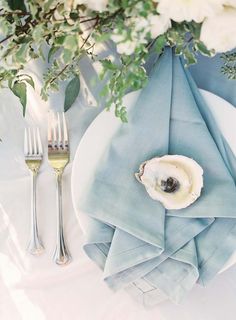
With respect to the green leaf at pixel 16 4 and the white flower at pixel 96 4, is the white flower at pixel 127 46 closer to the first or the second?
the white flower at pixel 96 4

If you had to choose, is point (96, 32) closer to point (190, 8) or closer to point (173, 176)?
point (190, 8)

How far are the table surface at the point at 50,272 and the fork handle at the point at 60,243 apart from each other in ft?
0.04

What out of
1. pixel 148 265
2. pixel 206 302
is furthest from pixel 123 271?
pixel 206 302

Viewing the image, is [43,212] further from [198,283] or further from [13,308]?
[198,283]

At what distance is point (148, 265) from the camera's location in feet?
2.67

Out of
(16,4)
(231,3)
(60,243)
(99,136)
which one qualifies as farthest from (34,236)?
(231,3)

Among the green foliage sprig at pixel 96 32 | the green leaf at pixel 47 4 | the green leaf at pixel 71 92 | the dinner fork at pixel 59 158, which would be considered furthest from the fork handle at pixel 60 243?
the green leaf at pixel 47 4

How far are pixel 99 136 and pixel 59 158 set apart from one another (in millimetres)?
87

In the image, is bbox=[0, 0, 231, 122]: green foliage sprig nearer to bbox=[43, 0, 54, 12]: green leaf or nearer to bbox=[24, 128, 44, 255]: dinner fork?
bbox=[43, 0, 54, 12]: green leaf

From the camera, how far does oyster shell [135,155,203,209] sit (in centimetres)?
78

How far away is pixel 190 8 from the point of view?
564 mm

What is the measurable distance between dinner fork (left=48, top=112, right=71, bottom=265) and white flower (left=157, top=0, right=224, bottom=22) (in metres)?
0.35

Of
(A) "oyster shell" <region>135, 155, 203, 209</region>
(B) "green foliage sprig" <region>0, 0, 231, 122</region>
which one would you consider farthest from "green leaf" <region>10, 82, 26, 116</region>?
(A) "oyster shell" <region>135, 155, 203, 209</region>

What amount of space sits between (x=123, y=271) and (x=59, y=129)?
259mm
